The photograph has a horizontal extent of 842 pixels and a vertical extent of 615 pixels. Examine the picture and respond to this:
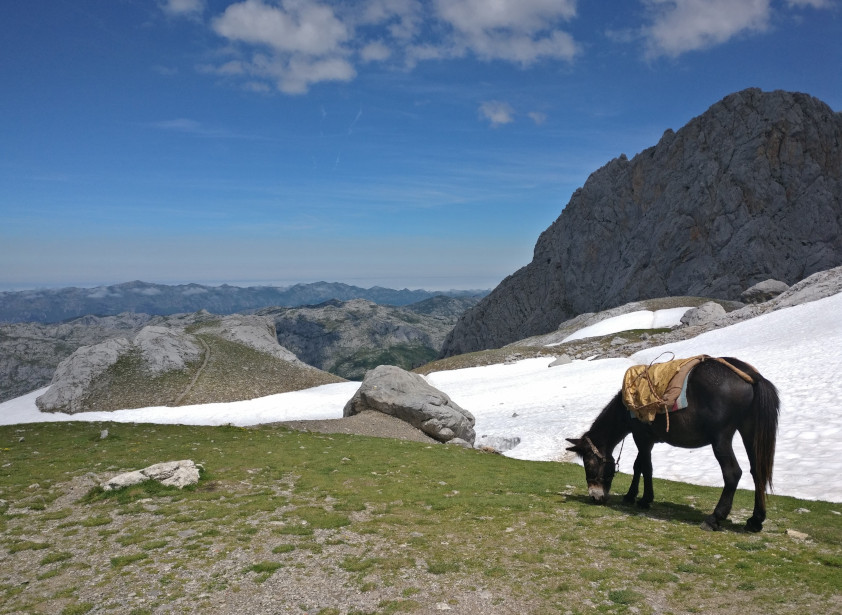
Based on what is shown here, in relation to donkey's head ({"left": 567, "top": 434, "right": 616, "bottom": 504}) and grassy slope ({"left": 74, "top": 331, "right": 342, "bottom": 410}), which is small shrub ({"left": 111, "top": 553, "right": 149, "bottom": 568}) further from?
grassy slope ({"left": 74, "top": 331, "right": 342, "bottom": 410})

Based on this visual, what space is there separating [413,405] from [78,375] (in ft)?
128

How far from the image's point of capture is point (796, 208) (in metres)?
106

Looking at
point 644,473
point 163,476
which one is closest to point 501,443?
point 644,473

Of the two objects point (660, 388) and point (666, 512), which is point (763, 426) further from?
point (666, 512)

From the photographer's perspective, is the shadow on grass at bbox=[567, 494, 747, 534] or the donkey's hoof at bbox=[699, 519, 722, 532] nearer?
the donkey's hoof at bbox=[699, 519, 722, 532]

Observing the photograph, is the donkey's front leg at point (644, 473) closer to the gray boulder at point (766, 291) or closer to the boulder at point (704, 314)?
the boulder at point (704, 314)

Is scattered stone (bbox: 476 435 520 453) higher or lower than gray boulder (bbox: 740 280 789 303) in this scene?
lower

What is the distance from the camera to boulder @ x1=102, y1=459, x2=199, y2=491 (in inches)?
634

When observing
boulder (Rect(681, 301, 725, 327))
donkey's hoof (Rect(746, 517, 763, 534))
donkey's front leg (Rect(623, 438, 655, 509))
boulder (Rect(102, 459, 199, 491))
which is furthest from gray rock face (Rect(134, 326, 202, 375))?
boulder (Rect(681, 301, 725, 327))

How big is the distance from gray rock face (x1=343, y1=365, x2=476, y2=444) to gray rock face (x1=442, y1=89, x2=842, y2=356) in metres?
99.8

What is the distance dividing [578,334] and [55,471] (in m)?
74.8

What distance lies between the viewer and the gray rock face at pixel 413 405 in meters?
30.9

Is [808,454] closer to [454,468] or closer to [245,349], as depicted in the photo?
[454,468]

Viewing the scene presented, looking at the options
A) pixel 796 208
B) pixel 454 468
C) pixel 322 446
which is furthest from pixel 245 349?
pixel 796 208
